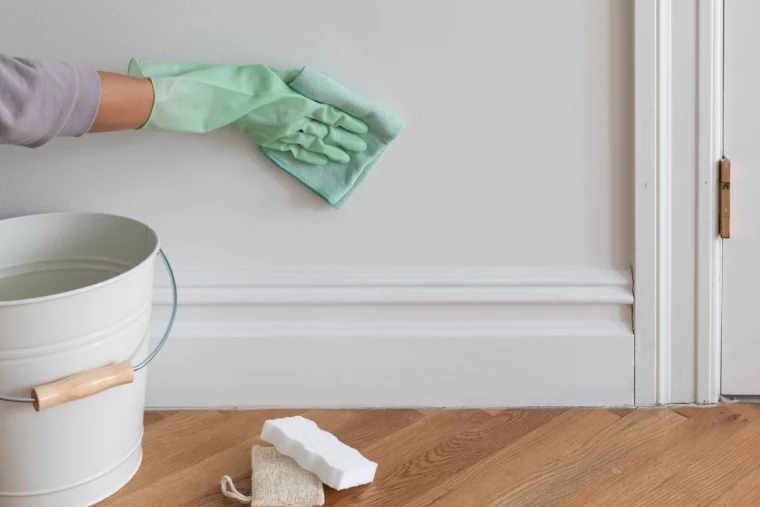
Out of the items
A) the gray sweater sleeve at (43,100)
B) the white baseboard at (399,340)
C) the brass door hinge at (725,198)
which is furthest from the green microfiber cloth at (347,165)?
the brass door hinge at (725,198)

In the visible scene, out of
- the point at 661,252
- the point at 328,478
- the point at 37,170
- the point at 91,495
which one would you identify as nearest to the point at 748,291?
the point at 661,252

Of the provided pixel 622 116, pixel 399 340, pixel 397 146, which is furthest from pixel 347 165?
pixel 622 116

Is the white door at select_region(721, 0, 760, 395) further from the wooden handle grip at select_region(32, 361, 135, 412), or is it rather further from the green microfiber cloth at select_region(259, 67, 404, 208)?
the wooden handle grip at select_region(32, 361, 135, 412)

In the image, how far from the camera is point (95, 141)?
138 cm

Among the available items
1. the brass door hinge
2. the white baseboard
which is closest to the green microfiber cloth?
the white baseboard

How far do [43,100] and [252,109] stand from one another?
29 centimetres

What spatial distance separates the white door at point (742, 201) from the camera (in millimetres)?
1330

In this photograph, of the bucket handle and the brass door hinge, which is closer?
the bucket handle

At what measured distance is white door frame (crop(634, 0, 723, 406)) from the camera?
4.34 feet

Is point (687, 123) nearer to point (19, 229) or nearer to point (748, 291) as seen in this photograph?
point (748, 291)

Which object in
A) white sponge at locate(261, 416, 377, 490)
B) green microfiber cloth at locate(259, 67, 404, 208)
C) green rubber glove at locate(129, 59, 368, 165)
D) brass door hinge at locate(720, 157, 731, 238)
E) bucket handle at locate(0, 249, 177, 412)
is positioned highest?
green rubber glove at locate(129, 59, 368, 165)

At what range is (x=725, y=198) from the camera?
4.50 feet

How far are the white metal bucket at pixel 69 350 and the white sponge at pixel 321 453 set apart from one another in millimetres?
208

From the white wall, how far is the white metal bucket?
0.28 ft
